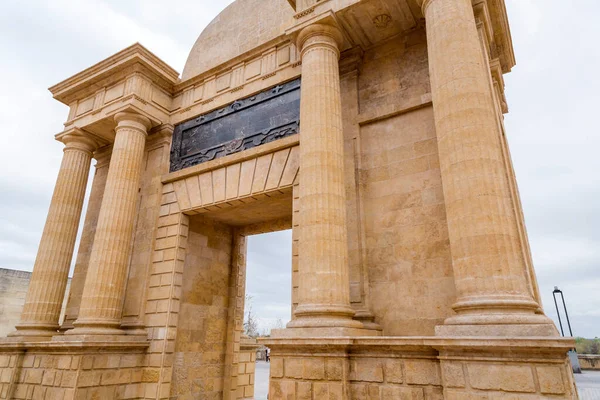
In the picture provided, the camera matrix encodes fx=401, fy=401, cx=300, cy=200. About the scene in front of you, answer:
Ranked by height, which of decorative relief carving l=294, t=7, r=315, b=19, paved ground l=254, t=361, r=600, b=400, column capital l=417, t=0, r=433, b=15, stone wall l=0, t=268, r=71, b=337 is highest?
decorative relief carving l=294, t=7, r=315, b=19

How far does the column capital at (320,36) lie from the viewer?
35.5 ft

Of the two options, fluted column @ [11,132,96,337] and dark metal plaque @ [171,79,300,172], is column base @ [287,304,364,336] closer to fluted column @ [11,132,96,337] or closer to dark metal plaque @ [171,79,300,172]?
dark metal plaque @ [171,79,300,172]

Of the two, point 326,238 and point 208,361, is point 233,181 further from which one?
point 208,361

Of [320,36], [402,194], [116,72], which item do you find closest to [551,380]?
[402,194]

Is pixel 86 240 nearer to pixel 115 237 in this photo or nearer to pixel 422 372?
pixel 115 237

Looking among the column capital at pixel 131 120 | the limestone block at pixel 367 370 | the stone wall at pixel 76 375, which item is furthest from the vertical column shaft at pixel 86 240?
the limestone block at pixel 367 370

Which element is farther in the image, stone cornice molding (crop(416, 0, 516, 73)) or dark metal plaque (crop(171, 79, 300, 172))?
dark metal plaque (crop(171, 79, 300, 172))

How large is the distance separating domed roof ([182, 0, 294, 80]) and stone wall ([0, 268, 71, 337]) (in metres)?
18.2

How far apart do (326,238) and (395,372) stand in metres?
3.03

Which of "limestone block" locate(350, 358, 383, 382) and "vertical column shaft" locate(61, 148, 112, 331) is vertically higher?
"vertical column shaft" locate(61, 148, 112, 331)

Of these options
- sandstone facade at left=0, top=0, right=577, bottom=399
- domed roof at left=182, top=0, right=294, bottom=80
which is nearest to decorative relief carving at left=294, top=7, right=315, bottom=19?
sandstone facade at left=0, top=0, right=577, bottom=399

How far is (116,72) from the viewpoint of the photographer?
50.2 feet

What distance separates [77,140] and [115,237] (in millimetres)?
5576

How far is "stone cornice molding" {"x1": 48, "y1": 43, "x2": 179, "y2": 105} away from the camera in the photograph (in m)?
14.7
